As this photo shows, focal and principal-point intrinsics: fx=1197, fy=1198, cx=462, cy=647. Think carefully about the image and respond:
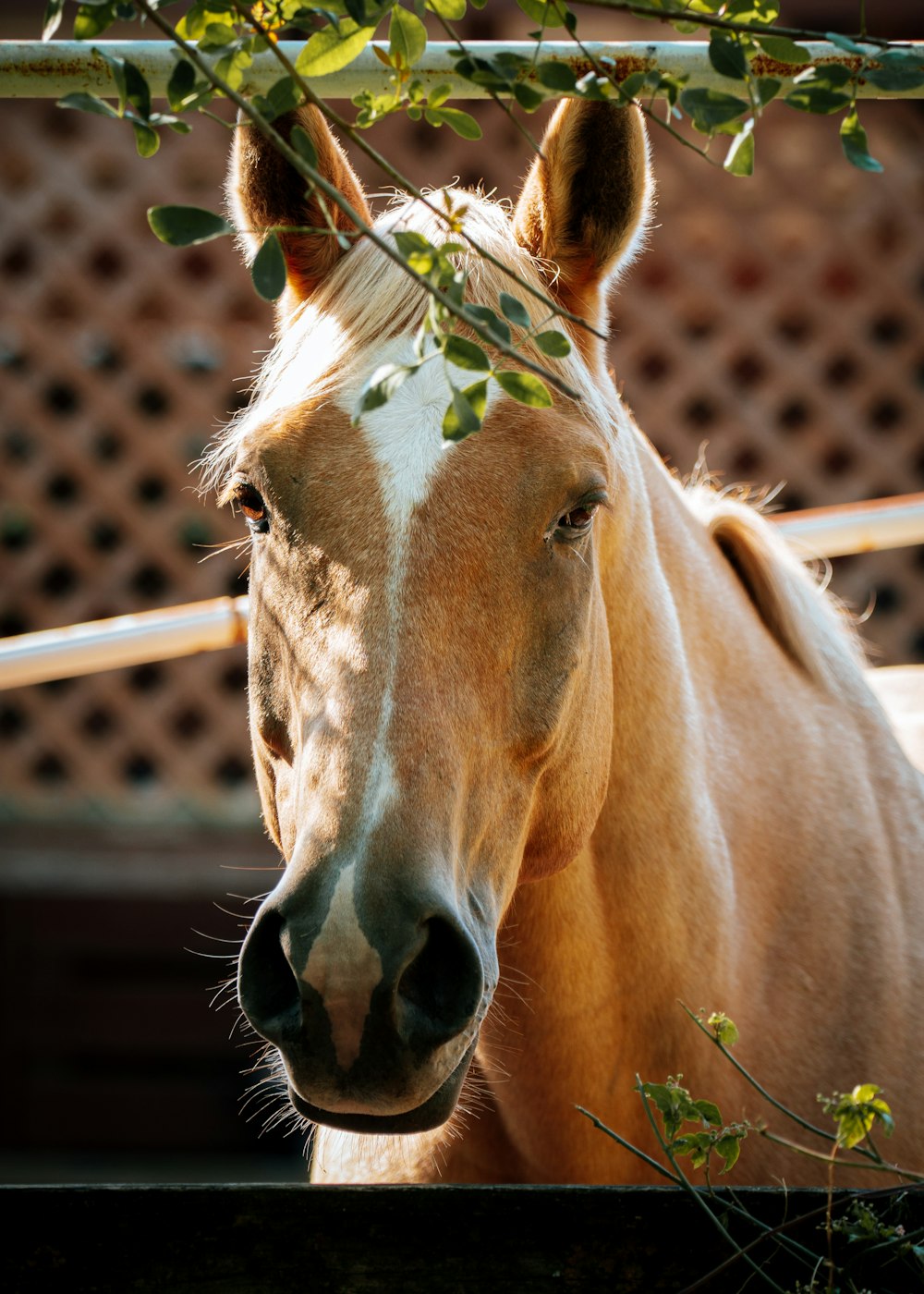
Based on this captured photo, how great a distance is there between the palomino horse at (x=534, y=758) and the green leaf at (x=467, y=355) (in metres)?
0.26

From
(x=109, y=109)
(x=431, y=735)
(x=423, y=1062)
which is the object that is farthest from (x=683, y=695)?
(x=109, y=109)

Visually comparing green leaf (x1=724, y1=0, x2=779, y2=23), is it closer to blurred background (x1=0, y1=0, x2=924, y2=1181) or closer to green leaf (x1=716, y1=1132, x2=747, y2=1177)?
green leaf (x1=716, y1=1132, x2=747, y2=1177)

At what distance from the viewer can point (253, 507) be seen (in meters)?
1.21

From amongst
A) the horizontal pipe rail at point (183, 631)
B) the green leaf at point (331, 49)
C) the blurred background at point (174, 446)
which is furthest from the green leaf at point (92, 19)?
the blurred background at point (174, 446)

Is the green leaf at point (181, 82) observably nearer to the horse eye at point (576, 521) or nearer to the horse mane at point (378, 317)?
the horse mane at point (378, 317)

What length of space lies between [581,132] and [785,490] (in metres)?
3.66

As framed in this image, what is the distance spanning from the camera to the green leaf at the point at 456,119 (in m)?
0.91

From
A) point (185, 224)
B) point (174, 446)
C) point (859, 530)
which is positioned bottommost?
point (174, 446)

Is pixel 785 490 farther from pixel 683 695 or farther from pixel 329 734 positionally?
pixel 329 734

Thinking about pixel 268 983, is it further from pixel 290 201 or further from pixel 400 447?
pixel 290 201

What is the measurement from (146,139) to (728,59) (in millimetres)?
424

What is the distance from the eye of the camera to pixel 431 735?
96 centimetres

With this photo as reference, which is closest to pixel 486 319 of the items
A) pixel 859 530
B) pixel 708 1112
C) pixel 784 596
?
pixel 708 1112

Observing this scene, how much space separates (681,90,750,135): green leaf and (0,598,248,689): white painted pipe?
1.25 meters
